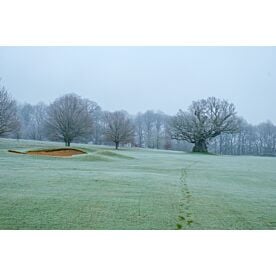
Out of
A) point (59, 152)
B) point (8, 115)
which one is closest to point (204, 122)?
point (59, 152)

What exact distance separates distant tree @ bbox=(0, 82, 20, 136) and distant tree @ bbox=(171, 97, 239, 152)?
328cm

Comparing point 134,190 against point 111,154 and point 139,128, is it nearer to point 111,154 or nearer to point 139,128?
point 139,128

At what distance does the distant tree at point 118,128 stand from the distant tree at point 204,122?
96cm

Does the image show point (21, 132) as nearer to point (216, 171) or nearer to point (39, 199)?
point (39, 199)

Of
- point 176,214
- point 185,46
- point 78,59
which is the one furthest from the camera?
point 78,59

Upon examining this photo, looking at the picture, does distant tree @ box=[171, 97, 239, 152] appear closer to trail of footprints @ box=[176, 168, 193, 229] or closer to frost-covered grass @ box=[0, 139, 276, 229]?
frost-covered grass @ box=[0, 139, 276, 229]

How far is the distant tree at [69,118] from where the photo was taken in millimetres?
5906

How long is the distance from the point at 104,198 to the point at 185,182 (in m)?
1.67

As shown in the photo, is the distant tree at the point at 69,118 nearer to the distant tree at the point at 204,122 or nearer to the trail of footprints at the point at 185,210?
the distant tree at the point at 204,122

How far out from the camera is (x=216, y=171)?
6.18m

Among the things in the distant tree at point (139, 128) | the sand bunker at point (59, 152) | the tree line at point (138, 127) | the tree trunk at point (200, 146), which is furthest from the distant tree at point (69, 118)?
the tree trunk at point (200, 146)
